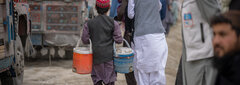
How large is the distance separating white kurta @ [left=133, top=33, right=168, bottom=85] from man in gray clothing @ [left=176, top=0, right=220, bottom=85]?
82 cm

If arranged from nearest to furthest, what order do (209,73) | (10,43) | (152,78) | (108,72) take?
(209,73) → (108,72) → (152,78) → (10,43)

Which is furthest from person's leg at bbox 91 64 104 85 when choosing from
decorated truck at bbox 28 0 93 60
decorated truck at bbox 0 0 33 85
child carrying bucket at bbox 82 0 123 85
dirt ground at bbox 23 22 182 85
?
decorated truck at bbox 28 0 93 60

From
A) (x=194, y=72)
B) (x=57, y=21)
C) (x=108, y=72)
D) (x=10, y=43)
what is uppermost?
(x=57, y=21)

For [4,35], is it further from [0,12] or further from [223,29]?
[223,29]

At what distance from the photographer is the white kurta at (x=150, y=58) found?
3.74 metres

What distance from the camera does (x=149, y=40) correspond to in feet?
12.2

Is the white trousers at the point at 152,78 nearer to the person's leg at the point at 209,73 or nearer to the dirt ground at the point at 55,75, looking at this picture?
the person's leg at the point at 209,73

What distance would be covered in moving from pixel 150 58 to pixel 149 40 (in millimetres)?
235

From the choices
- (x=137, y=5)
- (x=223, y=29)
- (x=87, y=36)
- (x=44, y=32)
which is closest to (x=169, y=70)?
(x=44, y=32)

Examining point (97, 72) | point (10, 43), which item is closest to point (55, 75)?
point (10, 43)

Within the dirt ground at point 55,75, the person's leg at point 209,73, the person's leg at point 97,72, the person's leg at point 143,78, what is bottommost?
the dirt ground at point 55,75

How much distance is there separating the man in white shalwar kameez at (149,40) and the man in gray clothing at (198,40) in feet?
2.69

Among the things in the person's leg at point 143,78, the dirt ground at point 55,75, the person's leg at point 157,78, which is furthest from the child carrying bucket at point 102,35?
the dirt ground at point 55,75

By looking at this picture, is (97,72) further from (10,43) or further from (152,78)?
(10,43)
